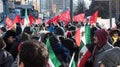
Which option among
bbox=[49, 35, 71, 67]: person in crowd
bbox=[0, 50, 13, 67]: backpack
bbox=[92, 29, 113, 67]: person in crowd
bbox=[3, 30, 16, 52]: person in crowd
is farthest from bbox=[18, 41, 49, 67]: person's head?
bbox=[3, 30, 16, 52]: person in crowd

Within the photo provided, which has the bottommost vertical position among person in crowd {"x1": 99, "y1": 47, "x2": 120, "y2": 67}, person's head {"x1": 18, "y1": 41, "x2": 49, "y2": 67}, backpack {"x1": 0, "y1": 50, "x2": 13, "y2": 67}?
backpack {"x1": 0, "y1": 50, "x2": 13, "y2": 67}

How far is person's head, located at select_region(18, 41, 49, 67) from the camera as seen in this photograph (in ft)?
11.3

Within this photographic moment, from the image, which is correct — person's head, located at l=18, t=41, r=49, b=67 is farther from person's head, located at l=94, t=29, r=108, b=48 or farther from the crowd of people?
person's head, located at l=94, t=29, r=108, b=48

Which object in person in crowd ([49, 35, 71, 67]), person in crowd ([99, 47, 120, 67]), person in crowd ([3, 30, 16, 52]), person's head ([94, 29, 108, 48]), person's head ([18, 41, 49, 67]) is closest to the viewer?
person's head ([18, 41, 49, 67])

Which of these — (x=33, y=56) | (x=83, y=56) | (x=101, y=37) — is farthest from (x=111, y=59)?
(x=33, y=56)

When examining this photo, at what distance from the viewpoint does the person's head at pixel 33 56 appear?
3.45m

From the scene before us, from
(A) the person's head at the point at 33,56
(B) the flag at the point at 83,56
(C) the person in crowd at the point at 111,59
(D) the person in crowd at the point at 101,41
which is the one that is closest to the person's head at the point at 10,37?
(B) the flag at the point at 83,56

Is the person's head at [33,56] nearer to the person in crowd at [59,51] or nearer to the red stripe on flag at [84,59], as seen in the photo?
the red stripe on flag at [84,59]

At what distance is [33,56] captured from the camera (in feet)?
11.3

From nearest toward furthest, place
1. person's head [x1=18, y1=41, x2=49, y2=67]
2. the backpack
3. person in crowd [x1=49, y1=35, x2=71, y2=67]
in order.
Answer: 1. person's head [x1=18, y1=41, x2=49, y2=67]
2. the backpack
3. person in crowd [x1=49, y1=35, x2=71, y2=67]

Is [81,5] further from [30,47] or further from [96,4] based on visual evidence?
[30,47]

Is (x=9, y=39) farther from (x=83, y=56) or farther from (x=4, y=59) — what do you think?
(x=83, y=56)

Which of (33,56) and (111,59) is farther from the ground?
(33,56)

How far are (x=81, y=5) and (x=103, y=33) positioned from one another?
231 ft
